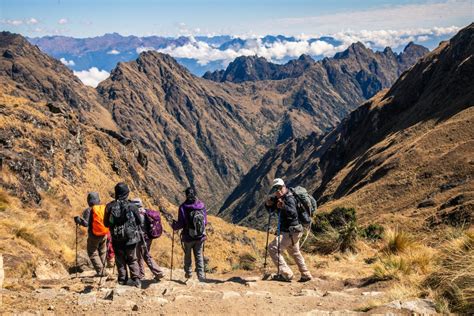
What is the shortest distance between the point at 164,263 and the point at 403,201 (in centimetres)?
3392

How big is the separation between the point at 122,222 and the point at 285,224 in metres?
4.06

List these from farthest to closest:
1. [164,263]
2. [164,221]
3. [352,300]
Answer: [164,221] < [164,263] < [352,300]

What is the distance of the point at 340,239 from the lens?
16062mm

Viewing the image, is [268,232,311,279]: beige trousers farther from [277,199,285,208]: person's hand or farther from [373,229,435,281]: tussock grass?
[373,229,435,281]: tussock grass

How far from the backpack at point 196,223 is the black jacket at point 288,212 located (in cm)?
182

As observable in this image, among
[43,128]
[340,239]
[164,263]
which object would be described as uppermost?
[43,128]

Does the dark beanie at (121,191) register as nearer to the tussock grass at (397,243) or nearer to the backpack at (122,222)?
the backpack at (122,222)

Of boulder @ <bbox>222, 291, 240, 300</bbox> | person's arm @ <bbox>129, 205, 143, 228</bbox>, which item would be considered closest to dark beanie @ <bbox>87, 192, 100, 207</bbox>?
person's arm @ <bbox>129, 205, 143, 228</bbox>

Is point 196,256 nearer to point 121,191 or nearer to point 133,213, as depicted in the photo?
point 133,213

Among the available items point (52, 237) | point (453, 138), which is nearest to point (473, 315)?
point (52, 237)

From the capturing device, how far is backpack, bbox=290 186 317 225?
461 inches

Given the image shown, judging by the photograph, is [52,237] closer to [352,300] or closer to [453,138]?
[352,300]

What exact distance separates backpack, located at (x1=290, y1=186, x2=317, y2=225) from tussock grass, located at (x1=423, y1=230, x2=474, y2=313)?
3.18 meters

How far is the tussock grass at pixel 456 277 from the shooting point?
25.5 feet
